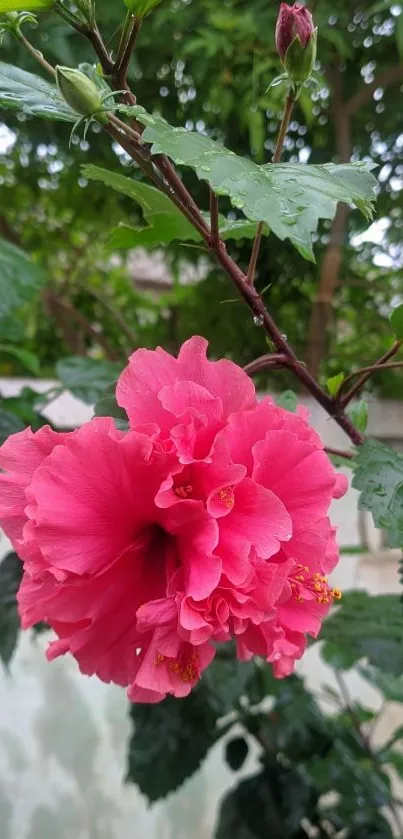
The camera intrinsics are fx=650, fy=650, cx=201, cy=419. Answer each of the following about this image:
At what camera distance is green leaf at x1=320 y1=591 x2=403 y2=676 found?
0.55m

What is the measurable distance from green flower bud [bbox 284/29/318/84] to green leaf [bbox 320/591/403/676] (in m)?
0.43

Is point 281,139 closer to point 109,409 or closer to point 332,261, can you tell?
point 109,409

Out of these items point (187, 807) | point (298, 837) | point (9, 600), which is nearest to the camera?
point (9, 600)

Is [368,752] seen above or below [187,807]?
above

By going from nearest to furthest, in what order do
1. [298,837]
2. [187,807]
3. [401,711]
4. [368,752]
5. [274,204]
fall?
[274,204] < [298,837] < [368,752] < [187,807] < [401,711]

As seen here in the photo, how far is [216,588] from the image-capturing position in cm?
25

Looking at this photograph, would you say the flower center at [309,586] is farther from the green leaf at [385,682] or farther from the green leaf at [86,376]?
the green leaf at [385,682]

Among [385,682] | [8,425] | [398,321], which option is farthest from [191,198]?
[385,682]

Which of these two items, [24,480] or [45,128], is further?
[45,128]

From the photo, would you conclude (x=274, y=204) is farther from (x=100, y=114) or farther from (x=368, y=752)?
(x=368, y=752)

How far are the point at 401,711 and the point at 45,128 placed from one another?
45.3 inches

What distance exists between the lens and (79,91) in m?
0.26

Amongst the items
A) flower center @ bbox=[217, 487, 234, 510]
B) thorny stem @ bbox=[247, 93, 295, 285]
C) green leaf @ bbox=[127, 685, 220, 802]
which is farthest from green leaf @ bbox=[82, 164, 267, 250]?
green leaf @ bbox=[127, 685, 220, 802]

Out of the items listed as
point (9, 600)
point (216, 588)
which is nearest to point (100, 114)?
point (216, 588)
